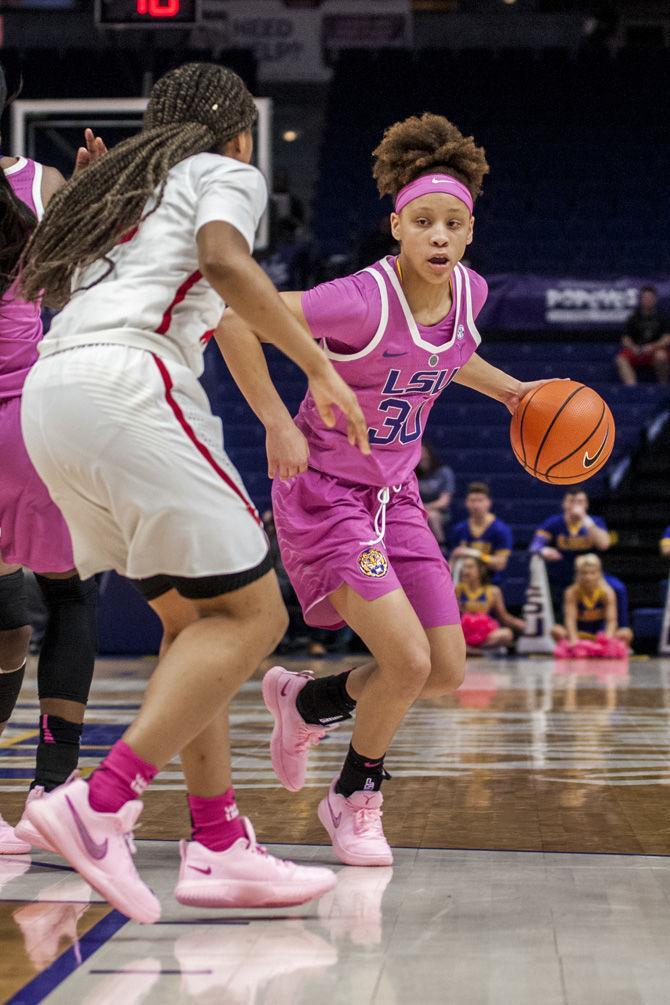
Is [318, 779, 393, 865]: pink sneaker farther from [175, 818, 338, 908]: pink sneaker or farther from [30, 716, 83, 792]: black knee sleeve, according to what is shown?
[30, 716, 83, 792]: black knee sleeve

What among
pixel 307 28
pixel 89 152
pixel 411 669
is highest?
pixel 89 152

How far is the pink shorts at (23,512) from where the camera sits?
304 centimetres

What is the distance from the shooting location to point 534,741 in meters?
5.21

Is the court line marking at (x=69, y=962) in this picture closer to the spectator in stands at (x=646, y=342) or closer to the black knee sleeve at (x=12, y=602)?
the black knee sleeve at (x=12, y=602)

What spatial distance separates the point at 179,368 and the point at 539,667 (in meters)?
7.24

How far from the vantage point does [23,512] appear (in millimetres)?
3066

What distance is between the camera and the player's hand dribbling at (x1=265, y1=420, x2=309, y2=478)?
2.84 meters

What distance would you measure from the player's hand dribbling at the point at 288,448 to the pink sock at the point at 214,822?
2.37ft

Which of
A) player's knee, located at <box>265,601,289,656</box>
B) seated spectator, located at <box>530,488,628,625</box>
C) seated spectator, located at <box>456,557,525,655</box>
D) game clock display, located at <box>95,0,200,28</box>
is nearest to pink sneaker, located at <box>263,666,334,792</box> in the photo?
player's knee, located at <box>265,601,289,656</box>

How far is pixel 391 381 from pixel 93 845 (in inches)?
59.5

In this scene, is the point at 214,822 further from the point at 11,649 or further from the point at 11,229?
the point at 11,229

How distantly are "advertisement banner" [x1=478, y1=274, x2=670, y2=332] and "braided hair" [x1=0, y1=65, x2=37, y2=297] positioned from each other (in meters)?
11.6

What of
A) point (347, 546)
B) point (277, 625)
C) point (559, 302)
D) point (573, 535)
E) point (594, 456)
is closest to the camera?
point (277, 625)

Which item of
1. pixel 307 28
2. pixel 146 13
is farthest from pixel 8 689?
pixel 307 28
